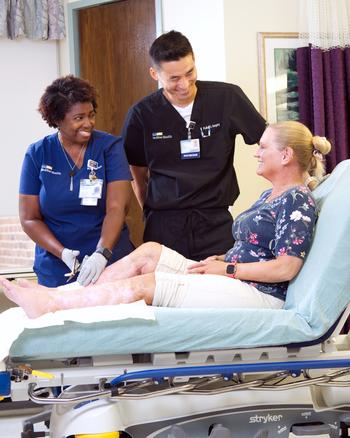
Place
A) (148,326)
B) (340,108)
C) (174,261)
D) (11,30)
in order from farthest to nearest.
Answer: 1. (11,30)
2. (340,108)
3. (174,261)
4. (148,326)

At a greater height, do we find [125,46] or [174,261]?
[125,46]

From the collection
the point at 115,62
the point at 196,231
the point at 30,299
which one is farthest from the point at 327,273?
the point at 115,62

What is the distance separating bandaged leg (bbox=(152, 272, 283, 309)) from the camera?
2.29 m

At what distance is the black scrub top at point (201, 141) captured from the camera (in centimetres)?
305

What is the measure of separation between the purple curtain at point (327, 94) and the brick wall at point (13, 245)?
5.47 ft

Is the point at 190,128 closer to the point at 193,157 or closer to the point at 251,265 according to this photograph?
the point at 193,157

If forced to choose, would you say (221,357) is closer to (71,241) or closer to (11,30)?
(71,241)

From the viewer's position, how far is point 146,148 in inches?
123

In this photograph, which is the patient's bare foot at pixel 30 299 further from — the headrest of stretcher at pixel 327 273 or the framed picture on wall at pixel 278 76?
the framed picture on wall at pixel 278 76

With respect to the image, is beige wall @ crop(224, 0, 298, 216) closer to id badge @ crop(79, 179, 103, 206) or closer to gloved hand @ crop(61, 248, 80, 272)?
id badge @ crop(79, 179, 103, 206)

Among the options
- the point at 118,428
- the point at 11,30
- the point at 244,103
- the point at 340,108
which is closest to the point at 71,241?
the point at 244,103

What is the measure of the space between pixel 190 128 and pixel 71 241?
65 cm

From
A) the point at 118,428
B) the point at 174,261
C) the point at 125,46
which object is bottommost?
the point at 118,428

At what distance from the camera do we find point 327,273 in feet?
7.16
